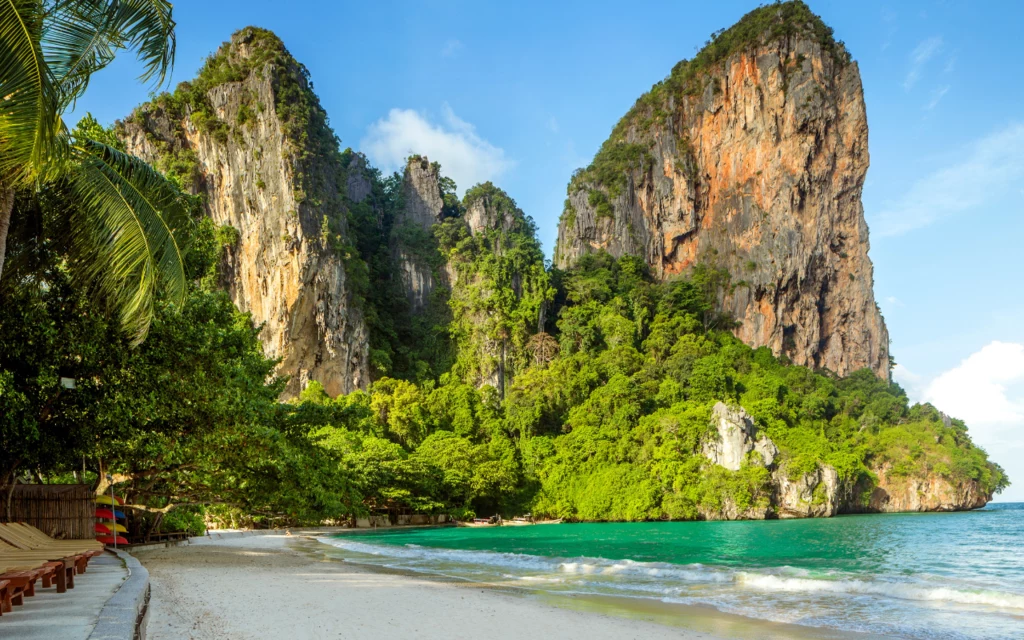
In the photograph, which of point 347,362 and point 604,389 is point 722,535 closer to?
point 604,389

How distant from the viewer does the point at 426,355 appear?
6688 cm

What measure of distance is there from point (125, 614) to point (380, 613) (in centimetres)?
396

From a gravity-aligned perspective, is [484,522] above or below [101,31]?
below

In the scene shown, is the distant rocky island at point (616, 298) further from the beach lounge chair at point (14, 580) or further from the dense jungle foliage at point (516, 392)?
the beach lounge chair at point (14, 580)

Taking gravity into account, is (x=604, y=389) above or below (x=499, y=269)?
below

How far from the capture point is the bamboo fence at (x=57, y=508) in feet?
37.3

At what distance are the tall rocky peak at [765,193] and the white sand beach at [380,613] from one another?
2480 inches

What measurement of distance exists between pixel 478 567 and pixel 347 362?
4281cm

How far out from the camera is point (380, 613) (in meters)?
8.59

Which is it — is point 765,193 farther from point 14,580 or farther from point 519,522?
point 14,580

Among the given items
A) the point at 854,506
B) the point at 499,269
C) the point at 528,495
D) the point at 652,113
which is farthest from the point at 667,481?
the point at 652,113

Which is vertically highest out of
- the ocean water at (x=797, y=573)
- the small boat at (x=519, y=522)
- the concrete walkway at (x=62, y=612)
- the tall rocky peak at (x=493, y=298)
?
the tall rocky peak at (x=493, y=298)

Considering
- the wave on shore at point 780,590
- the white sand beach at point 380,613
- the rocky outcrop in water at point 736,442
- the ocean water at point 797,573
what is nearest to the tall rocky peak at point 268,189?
the rocky outcrop in water at point 736,442

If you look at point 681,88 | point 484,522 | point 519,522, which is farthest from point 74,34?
point 681,88
